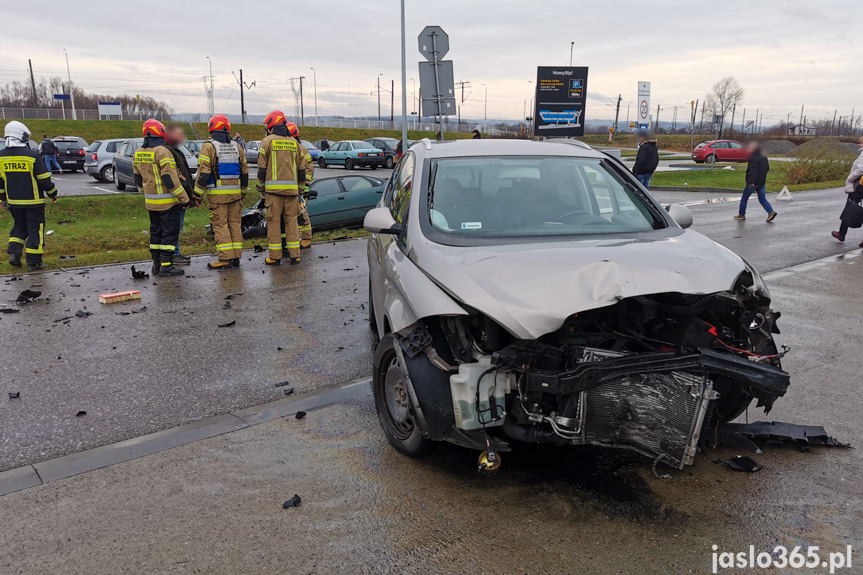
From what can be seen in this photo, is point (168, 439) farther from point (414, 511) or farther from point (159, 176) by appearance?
point (159, 176)

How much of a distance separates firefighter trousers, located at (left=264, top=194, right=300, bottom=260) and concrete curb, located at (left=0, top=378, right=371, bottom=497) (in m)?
5.34

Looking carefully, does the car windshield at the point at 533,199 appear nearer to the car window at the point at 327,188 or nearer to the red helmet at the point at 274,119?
the red helmet at the point at 274,119

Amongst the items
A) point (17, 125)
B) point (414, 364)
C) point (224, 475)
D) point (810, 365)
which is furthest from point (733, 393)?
point (17, 125)

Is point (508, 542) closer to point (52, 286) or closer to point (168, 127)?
point (52, 286)

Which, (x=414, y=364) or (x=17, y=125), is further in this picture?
(x=17, y=125)

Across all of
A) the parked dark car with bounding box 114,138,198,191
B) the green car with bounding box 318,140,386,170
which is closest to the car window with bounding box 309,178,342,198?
the parked dark car with bounding box 114,138,198,191

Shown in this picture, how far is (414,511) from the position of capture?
10.9 ft

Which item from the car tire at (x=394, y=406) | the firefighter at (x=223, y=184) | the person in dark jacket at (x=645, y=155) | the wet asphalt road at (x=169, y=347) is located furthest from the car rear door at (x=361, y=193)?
the car tire at (x=394, y=406)

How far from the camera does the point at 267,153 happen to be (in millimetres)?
9703

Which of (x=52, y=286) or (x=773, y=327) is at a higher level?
(x=773, y=327)

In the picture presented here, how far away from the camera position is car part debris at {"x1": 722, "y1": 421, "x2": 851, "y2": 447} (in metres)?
3.94

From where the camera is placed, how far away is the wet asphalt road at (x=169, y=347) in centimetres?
453

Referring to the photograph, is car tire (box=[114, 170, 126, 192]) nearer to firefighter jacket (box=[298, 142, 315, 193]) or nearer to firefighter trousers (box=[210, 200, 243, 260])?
firefighter jacket (box=[298, 142, 315, 193])

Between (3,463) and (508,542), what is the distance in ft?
10.1
